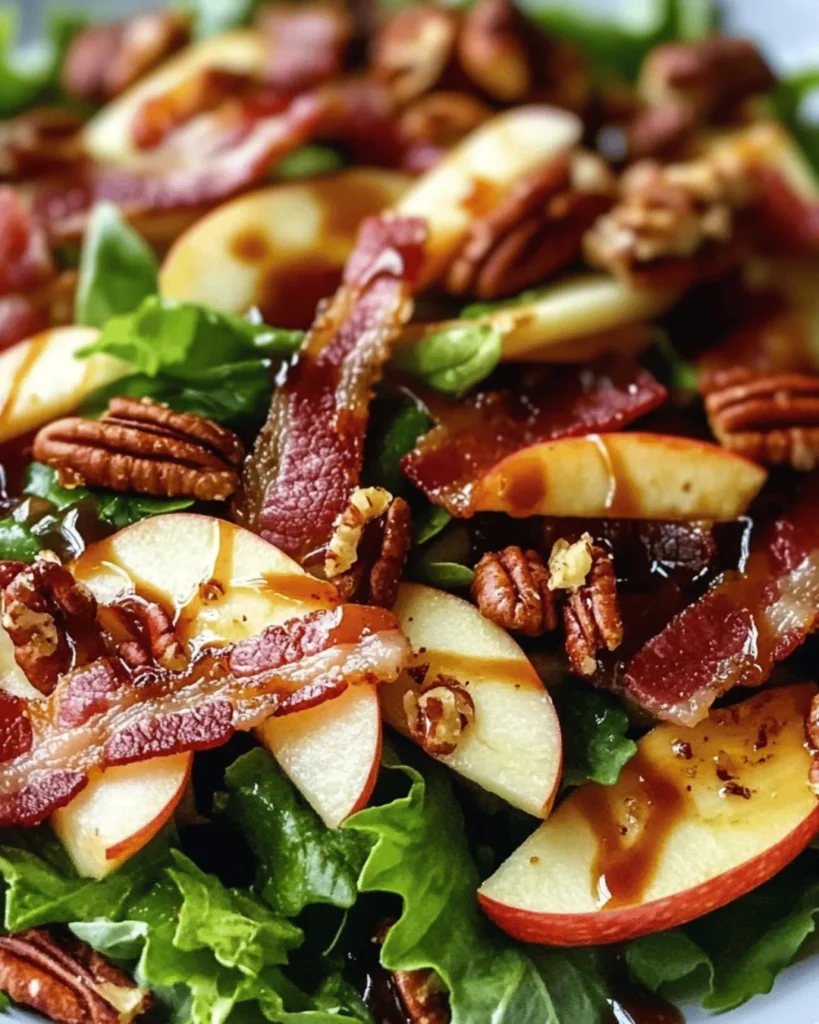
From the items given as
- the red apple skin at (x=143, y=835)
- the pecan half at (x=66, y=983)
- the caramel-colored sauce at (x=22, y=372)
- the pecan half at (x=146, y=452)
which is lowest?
the pecan half at (x=66, y=983)

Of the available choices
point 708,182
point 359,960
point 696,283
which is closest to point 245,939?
point 359,960

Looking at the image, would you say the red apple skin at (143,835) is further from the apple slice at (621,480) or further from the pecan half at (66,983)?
the apple slice at (621,480)

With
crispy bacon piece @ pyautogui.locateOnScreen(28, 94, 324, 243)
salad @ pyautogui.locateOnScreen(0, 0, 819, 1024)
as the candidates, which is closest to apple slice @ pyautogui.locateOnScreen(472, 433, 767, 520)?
salad @ pyautogui.locateOnScreen(0, 0, 819, 1024)

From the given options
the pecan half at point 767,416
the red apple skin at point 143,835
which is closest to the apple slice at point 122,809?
the red apple skin at point 143,835

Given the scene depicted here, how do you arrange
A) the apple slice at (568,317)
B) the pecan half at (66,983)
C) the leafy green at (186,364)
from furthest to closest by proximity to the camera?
the apple slice at (568,317) → the leafy green at (186,364) → the pecan half at (66,983)

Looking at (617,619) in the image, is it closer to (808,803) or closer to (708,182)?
(808,803)

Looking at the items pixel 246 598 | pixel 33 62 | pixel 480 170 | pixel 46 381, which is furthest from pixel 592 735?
pixel 33 62

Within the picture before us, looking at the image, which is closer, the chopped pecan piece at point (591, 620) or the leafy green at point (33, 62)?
the chopped pecan piece at point (591, 620)
